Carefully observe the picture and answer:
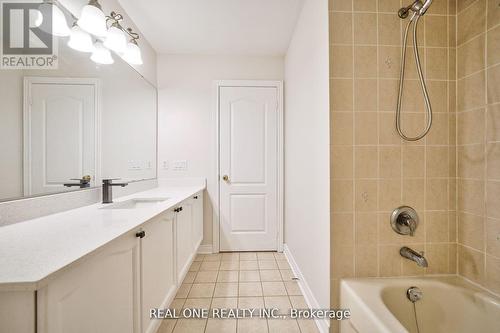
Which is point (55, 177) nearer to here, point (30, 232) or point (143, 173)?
point (30, 232)

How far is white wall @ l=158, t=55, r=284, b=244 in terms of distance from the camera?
2.66 m

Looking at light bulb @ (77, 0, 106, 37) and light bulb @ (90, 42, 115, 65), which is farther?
light bulb @ (90, 42, 115, 65)

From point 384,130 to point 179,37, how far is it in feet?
7.36

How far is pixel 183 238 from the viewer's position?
1.81m

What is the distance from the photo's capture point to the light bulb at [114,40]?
1581mm

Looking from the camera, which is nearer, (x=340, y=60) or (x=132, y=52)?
(x=340, y=60)

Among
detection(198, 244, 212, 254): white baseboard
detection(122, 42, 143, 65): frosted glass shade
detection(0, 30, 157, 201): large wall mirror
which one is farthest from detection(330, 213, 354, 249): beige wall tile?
detection(122, 42, 143, 65): frosted glass shade

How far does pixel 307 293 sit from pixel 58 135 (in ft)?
6.69

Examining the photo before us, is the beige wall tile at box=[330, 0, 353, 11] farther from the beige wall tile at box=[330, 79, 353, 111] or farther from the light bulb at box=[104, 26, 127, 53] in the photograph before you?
the light bulb at box=[104, 26, 127, 53]

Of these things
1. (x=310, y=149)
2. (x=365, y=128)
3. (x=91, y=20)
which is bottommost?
(x=310, y=149)

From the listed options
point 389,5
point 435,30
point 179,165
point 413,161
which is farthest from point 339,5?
point 179,165

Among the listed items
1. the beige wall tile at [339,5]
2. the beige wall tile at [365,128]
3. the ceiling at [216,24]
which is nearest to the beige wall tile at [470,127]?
the beige wall tile at [365,128]

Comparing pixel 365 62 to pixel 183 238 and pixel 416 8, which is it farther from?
pixel 183 238

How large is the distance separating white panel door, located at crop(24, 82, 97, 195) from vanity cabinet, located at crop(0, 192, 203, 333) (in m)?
0.63
